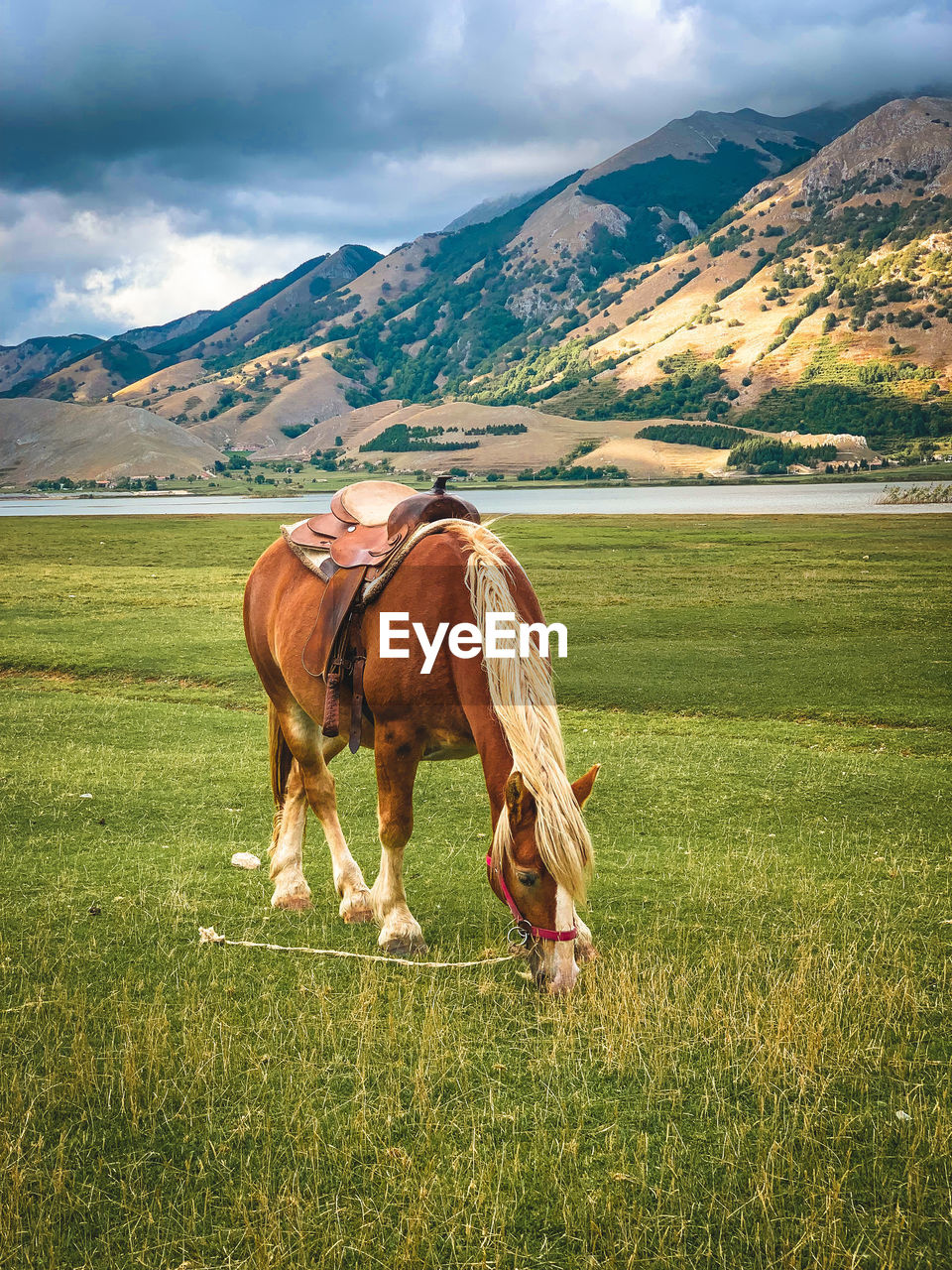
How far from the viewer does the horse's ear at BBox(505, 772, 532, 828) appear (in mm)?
4996

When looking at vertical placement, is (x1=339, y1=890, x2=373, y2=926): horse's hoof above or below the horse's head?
below

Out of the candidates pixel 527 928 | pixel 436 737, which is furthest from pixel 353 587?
pixel 527 928

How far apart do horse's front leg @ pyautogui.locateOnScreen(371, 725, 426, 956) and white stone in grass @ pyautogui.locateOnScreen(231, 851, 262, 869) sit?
2.41m

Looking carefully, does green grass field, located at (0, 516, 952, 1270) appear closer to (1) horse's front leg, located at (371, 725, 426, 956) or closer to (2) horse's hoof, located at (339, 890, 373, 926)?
(2) horse's hoof, located at (339, 890, 373, 926)

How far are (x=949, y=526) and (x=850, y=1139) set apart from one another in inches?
2306

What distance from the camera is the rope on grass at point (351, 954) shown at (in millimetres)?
6020

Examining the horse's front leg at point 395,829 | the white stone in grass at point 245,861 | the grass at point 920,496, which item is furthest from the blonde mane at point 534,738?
the grass at point 920,496

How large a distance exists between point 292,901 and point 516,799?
3277 millimetres

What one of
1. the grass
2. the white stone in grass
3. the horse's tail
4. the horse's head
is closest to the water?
the grass

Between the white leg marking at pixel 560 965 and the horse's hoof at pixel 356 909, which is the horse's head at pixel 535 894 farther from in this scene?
the horse's hoof at pixel 356 909

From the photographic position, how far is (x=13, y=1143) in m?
4.15

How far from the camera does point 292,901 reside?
752cm

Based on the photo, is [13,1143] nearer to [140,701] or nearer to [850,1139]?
[850,1139]

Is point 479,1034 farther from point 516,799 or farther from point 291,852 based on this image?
point 291,852
